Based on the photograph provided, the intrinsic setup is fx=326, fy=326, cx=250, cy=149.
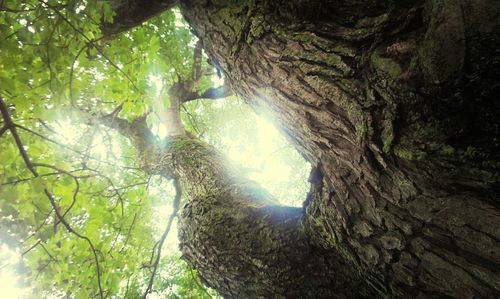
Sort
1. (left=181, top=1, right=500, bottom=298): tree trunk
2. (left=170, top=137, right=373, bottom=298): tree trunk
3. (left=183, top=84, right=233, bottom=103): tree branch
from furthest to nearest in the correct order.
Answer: (left=183, top=84, right=233, bottom=103): tree branch → (left=170, top=137, right=373, bottom=298): tree trunk → (left=181, top=1, right=500, bottom=298): tree trunk

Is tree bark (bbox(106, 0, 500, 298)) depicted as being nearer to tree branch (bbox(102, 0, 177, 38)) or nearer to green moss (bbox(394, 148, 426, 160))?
green moss (bbox(394, 148, 426, 160))

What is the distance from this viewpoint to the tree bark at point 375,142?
97 cm

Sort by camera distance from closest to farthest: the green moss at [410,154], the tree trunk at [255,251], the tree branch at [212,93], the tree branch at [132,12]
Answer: the green moss at [410,154] → the tree trunk at [255,251] → the tree branch at [132,12] → the tree branch at [212,93]

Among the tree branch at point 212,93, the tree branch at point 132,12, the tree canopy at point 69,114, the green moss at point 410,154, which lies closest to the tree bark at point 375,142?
the green moss at point 410,154

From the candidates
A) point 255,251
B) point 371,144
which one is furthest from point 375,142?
point 255,251

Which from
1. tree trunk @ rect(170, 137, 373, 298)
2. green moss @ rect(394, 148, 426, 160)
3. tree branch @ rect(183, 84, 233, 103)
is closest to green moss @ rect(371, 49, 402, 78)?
green moss @ rect(394, 148, 426, 160)

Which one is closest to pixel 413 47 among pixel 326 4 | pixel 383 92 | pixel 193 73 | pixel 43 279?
pixel 383 92

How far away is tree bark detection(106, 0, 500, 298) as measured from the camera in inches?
38.1

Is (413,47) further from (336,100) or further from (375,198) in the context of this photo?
(375,198)

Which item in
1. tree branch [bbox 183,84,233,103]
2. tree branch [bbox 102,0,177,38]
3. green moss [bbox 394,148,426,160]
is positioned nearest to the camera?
green moss [bbox 394,148,426,160]

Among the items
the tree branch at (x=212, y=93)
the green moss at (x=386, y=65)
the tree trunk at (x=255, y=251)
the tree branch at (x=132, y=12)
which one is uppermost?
the tree branch at (x=212, y=93)

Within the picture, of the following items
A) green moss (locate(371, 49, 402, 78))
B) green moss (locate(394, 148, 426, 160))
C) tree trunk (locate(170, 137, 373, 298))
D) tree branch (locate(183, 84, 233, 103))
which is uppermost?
tree branch (locate(183, 84, 233, 103))

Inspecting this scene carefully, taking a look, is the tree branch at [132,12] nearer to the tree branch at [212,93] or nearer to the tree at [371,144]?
the tree at [371,144]

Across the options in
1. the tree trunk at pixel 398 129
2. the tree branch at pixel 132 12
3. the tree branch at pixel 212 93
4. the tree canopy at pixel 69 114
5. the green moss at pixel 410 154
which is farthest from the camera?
the tree branch at pixel 212 93
